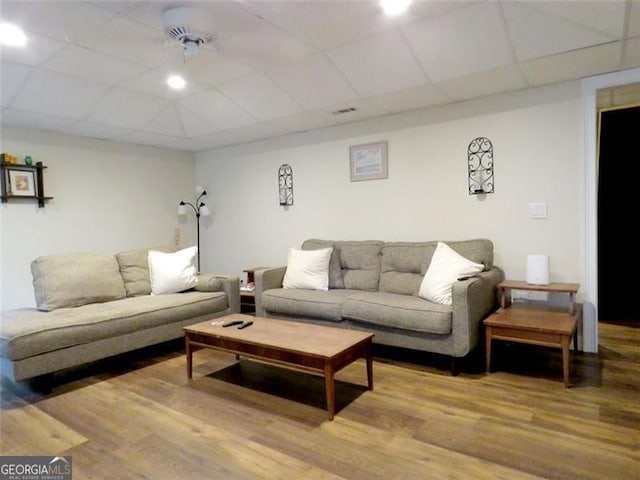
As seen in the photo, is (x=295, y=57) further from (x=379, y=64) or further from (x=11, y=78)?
(x=11, y=78)

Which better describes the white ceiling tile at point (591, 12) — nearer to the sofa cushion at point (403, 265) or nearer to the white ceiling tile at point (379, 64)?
the white ceiling tile at point (379, 64)

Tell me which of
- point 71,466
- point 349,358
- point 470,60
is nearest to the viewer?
point 71,466

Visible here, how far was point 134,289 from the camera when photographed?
3.72 meters

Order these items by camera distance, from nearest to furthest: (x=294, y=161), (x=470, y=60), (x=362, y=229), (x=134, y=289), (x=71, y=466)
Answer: (x=71, y=466) < (x=470, y=60) < (x=134, y=289) < (x=362, y=229) < (x=294, y=161)

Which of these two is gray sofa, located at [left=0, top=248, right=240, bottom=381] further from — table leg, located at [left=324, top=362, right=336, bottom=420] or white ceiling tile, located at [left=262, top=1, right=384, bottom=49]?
white ceiling tile, located at [left=262, top=1, right=384, bottom=49]

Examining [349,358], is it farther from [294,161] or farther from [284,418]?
[294,161]

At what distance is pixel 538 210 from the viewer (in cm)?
326

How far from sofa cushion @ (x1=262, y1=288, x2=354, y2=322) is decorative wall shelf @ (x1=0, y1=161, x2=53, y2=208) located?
254 centimetres

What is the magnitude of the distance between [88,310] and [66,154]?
2163mm

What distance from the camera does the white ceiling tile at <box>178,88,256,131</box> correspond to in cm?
365

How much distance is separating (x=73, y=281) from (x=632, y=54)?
4.39 metres

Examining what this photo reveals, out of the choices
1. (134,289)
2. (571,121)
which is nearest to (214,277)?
(134,289)

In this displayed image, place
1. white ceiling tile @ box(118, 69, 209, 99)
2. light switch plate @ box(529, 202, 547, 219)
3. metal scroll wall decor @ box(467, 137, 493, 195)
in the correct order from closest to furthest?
white ceiling tile @ box(118, 69, 209, 99) < light switch plate @ box(529, 202, 547, 219) < metal scroll wall decor @ box(467, 137, 493, 195)

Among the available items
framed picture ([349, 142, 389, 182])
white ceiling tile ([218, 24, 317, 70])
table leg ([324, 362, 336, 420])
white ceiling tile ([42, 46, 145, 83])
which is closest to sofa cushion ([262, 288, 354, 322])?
table leg ([324, 362, 336, 420])
